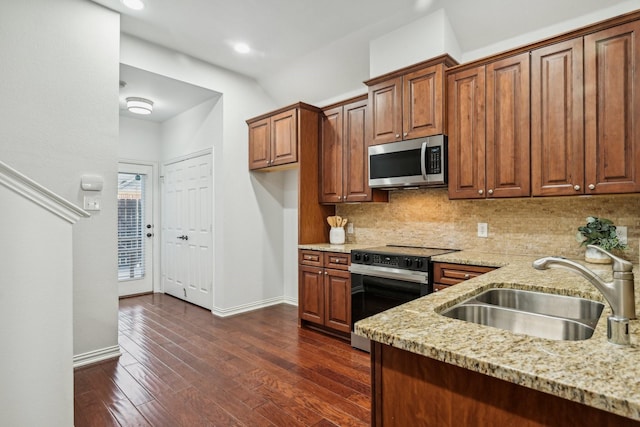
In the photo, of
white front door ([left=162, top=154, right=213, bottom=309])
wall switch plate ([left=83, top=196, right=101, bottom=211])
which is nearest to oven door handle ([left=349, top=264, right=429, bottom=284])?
white front door ([left=162, top=154, right=213, bottom=309])

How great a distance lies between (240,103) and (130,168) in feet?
7.19

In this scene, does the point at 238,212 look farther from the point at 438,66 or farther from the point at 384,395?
the point at 384,395

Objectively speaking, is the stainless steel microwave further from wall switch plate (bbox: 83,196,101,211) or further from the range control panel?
wall switch plate (bbox: 83,196,101,211)

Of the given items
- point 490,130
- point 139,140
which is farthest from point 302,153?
point 139,140

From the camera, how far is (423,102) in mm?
3037

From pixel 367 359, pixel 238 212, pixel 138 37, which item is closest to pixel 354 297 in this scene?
pixel 367 359

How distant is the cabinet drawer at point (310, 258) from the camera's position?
3688 mm

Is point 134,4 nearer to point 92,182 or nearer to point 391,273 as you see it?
point 92,182

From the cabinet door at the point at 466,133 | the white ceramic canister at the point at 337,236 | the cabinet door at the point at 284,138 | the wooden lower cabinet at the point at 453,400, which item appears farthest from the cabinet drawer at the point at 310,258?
the wooden lower cabinet at the point at 453,400

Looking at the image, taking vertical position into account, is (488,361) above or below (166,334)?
above

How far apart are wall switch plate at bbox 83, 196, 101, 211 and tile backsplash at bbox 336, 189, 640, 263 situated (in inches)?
102

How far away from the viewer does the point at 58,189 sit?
2828 millimetres

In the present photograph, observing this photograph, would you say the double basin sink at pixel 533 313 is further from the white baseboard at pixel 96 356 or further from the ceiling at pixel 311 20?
the white baseboard at pixel 96 356

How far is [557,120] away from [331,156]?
7.03 ft
